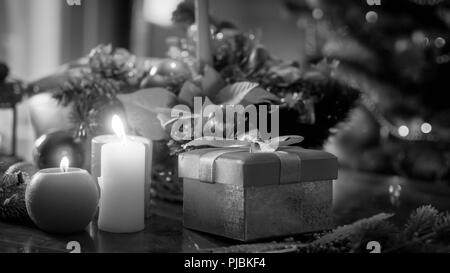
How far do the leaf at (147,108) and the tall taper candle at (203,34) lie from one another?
0.41 ft

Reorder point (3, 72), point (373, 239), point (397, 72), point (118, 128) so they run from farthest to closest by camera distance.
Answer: point (397, 72)
point (3, 72)
point (118, 128)
point (373, 239)

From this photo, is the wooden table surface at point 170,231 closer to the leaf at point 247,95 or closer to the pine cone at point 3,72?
the leaf at point 247,95

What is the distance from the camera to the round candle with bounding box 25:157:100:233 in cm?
74

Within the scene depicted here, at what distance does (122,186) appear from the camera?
2.58ft

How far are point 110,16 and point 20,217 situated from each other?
94.0 inches

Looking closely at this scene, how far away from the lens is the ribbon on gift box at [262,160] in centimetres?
72

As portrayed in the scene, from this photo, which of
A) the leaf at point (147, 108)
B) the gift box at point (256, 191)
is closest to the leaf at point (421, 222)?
the gift box at point (256, 191)

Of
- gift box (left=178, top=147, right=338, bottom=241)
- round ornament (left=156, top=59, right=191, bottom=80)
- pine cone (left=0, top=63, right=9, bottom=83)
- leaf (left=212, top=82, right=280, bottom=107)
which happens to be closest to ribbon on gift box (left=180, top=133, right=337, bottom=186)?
gift box (left=178, top=147, right=338, bottom=241)

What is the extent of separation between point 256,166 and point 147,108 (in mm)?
270

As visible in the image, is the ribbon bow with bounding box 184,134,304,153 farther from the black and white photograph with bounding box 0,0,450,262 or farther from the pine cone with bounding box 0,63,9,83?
the pine cone with bounding box 0,63,9,83

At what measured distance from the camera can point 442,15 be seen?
Answer: 1.60 m

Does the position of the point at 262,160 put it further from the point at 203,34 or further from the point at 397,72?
the point at 397,72

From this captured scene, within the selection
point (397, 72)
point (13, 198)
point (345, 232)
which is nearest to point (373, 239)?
point (345, 232)
